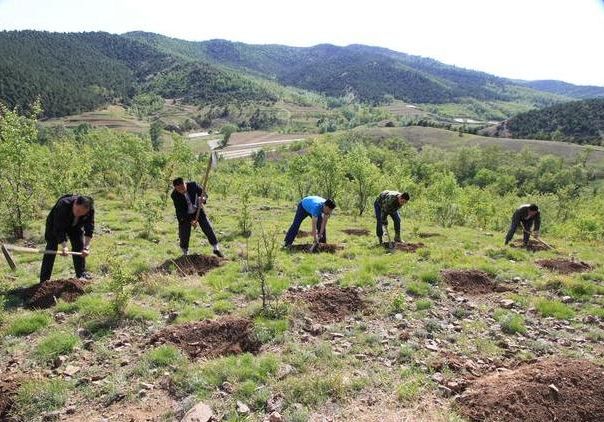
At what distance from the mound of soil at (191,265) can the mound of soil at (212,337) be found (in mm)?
3493

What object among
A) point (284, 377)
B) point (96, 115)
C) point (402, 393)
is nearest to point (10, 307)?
point (284, 377)

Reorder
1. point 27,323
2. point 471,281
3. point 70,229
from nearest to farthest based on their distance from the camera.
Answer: point 27,323 < point 70,229 < point 471,281

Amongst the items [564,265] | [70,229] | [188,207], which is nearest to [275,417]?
[70,229]

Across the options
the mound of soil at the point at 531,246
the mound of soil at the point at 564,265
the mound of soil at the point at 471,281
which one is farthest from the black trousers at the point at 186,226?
the mound of soil at the point at 531,246

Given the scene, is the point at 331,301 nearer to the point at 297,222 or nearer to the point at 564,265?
the point at 297,222

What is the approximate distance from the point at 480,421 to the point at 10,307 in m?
9.82

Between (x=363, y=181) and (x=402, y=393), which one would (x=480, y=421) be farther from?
(x=363, y=181)

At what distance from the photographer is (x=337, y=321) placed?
9.69 m

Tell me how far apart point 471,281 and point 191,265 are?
782 centimetres

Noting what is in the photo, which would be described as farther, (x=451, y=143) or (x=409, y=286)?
(x=451, y=143)

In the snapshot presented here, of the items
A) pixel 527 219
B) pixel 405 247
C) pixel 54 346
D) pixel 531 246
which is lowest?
pixel 531 246

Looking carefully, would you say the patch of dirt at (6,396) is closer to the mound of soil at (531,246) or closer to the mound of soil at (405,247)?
the mound of soil at (405,247)

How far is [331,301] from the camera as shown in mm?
10578

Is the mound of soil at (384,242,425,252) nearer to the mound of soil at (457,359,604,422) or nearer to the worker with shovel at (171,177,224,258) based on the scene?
the worker with shovel at (171,177,224,258)
